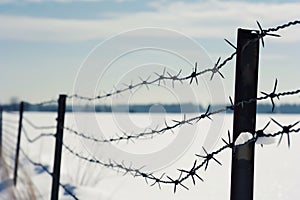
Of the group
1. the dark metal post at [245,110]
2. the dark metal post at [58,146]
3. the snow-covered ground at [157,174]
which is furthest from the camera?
the snow-covered ground at [157,174]

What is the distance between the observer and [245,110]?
1888 mm

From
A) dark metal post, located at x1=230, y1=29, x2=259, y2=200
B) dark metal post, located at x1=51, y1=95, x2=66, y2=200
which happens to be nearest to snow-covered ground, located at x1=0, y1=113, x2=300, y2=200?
dark metal post, located at x1=51, y1=95, x2=66, y2=200

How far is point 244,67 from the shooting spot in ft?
6.20

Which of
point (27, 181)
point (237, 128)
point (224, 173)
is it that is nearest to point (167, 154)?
point (224, 173)

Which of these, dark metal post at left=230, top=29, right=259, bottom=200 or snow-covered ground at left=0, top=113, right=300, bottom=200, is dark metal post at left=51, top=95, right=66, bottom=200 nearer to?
snow-covered ground at left=0, top=113, right=300, bottom=200

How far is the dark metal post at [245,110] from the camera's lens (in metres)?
1.89

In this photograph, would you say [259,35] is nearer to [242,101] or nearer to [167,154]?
[242,101]

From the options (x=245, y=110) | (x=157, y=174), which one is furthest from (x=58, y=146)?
(x=245, y=110)

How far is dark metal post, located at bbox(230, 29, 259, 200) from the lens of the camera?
6.20ft

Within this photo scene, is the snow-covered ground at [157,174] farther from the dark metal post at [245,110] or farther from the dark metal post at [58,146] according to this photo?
the dark metal post at [245,110]

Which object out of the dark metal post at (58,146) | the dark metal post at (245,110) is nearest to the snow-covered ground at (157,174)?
the dark metal post at (58,146)

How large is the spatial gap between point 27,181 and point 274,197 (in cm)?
230

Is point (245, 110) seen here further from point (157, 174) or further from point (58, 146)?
point (157, 174)

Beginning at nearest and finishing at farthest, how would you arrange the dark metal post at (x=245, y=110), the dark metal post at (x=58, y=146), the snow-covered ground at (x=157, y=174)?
the dark metal post at (x=245, y=110)
the dark metal post at (x=58, y=146)
the snow-covered ground at (x=157, y=174)
